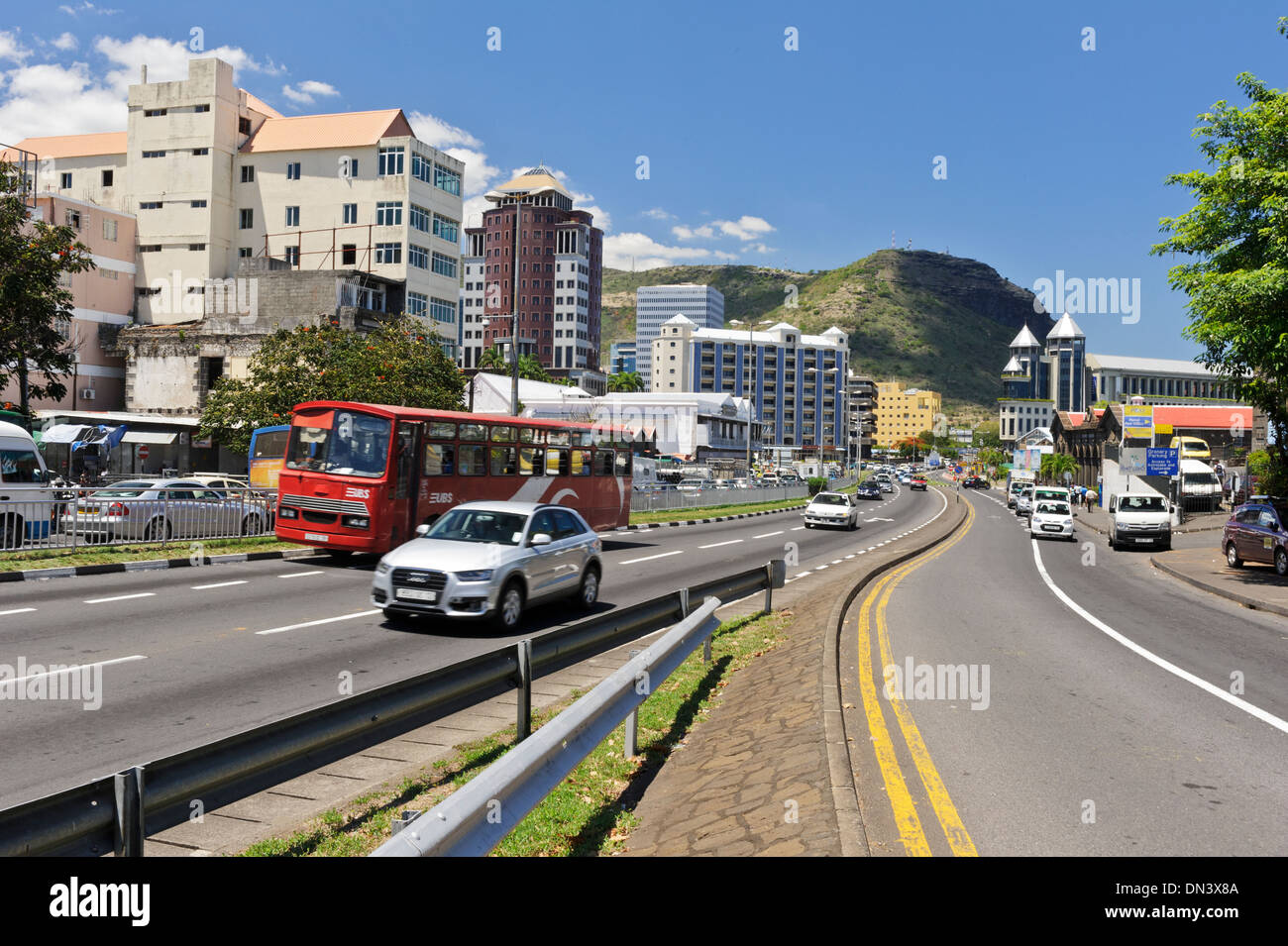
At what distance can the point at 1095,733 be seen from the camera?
7.57 m

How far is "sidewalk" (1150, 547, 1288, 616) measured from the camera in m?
17.9

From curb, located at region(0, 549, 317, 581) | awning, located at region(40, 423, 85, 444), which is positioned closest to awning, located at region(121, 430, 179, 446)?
awning, located at region(40, 423, 85, 444)

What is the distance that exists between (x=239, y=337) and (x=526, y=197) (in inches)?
5060

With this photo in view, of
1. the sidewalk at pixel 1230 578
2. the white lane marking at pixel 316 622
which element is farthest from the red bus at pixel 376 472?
the sidewalk at pixel 1230 578

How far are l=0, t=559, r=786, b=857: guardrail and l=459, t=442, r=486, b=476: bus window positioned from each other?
44.5ft

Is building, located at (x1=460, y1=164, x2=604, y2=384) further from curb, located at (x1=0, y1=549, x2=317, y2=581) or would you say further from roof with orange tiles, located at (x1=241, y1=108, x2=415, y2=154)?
curb, located at (x1=0, y1=549, x2=317, y2=581)

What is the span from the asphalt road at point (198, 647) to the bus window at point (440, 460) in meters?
2.51

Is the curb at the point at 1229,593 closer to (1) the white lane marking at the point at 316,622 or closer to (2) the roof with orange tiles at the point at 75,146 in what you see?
(1) the white lane marking at the point at 316,622

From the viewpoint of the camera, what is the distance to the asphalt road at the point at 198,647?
7074 millimetres

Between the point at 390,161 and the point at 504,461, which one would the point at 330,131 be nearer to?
the point at 390,161

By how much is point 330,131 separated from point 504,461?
4813cm
